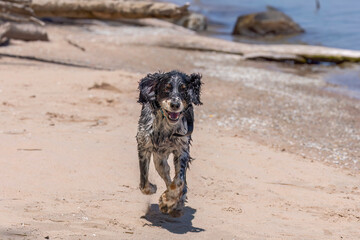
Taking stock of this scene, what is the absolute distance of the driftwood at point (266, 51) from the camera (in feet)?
62.9

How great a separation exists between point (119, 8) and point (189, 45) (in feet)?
15.9

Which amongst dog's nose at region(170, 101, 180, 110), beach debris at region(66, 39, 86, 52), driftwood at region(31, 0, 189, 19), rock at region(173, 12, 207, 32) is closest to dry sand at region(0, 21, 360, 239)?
dog's nose at region(170, 101, 180, 110)

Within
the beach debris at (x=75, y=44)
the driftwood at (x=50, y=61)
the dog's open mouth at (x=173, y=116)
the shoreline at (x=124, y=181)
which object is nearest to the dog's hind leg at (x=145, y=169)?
the shoreline at (x=124, y=181)

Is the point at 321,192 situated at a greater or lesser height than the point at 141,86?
lesser

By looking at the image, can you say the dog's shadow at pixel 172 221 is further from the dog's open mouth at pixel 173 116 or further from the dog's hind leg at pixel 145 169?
the dog's open mouth at pixel 173 116

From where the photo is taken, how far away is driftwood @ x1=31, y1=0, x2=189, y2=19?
14.5 m

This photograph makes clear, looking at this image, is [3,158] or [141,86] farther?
[3,158]

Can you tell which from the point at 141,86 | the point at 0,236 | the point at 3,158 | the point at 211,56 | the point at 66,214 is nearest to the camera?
the point at 0,236

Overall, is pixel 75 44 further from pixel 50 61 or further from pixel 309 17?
pixel 309 17

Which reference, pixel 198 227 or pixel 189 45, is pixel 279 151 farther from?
pixel 189 45

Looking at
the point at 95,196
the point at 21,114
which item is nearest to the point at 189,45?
the point at 21,114

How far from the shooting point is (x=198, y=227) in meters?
5.79

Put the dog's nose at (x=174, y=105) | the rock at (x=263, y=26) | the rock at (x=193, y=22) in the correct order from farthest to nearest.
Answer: the rock at (x=193, y=22) → the rock at (x=263, y=26) → the dog's nose at (x=174, y=105)

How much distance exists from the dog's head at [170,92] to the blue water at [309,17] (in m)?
19.7
